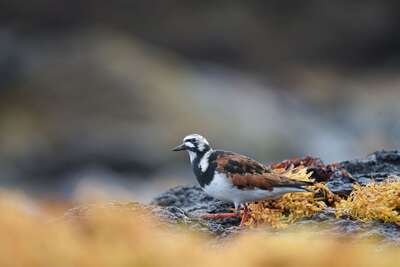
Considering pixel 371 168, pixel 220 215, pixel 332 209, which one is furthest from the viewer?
pixel 371 168

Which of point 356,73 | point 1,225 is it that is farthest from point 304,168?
point 356,73

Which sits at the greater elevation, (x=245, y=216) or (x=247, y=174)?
(x=247, y=174)

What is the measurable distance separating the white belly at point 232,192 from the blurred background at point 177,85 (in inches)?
881

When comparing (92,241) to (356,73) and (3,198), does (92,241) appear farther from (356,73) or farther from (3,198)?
(356,73)

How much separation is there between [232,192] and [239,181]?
128 millimetres

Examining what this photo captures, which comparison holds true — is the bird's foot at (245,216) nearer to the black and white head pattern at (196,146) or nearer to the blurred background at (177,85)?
the black and white head pattern at (196,146)

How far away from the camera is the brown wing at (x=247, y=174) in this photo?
951 cm

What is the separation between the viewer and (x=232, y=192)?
977 cm

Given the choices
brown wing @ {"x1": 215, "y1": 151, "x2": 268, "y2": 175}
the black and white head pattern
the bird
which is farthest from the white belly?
the black and white head pattern

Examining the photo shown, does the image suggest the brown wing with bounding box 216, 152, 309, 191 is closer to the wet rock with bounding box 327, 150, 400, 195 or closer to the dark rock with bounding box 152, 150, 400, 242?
the dark rock with bounding box 152, 150, 400, 242

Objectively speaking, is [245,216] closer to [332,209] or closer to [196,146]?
[332,209]

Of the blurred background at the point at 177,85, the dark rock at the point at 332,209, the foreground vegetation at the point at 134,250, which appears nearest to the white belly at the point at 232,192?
the dark rock at the point at 332,209

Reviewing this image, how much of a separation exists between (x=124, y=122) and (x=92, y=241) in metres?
38.2

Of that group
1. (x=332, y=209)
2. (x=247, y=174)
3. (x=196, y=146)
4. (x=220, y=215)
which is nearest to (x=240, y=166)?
(x=247, y=174)
